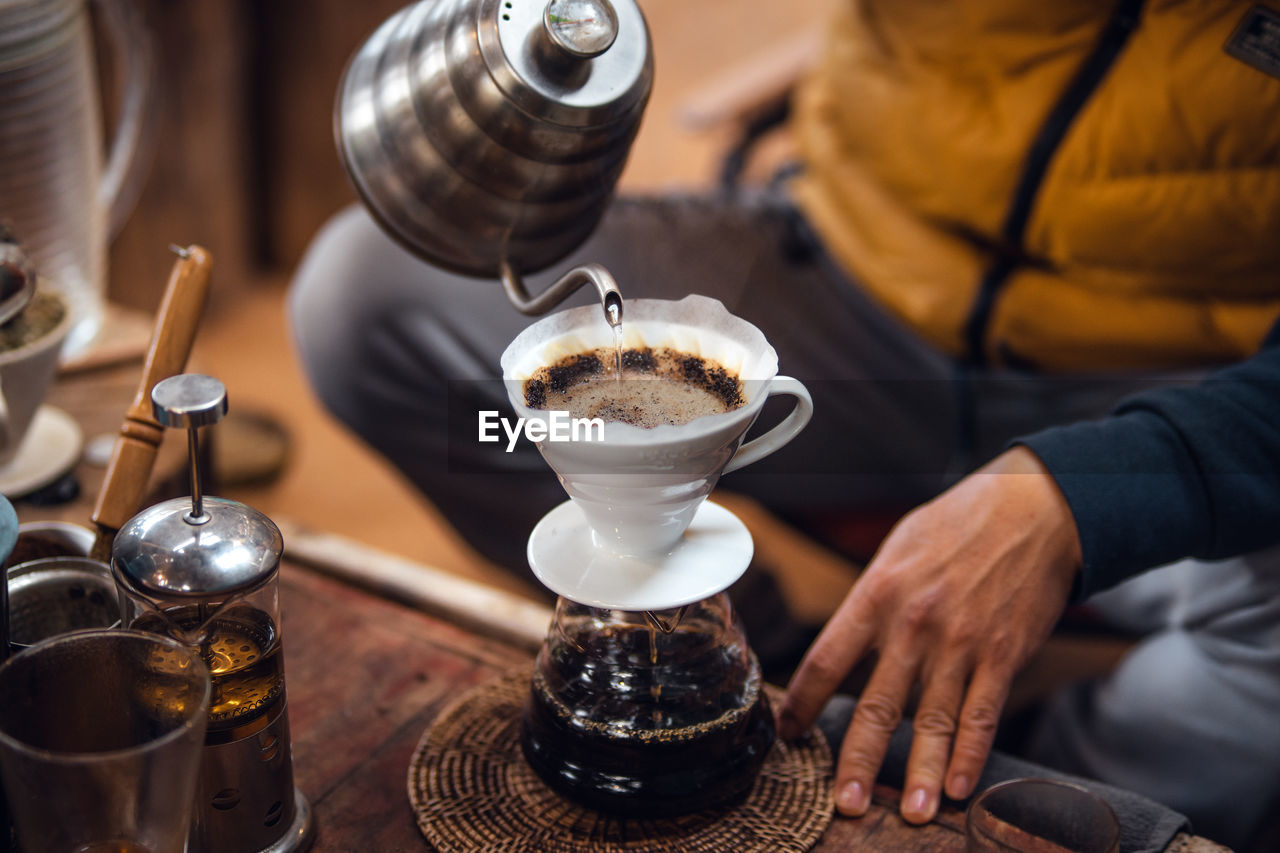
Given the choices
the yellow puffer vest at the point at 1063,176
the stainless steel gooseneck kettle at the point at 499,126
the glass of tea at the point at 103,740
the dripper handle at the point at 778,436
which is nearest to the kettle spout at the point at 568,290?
the stainless steel gooseneck kettle at the point at 499,126

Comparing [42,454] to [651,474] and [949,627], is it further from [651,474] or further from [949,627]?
[949,627]

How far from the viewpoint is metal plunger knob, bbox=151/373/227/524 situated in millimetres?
515

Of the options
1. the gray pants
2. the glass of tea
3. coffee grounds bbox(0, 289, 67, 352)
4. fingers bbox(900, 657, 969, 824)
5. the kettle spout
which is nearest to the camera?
the glass of tea

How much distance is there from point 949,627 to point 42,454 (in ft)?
2.34

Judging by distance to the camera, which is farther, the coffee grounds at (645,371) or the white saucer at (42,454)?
the white saucer at (42,454)

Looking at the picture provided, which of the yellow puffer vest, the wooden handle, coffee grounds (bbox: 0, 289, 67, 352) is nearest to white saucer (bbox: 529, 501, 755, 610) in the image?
the wooden handle

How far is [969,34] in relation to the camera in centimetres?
103

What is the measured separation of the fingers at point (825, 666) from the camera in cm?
71

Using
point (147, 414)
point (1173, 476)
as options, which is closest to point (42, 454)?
point (147, 414)

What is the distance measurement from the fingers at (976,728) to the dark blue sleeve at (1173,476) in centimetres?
10

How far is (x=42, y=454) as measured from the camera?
34.9 inches

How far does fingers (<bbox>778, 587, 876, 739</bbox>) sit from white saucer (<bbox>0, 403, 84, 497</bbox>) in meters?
0.60

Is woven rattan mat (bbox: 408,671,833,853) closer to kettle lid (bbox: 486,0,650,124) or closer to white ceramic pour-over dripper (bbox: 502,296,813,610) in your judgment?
white ceramic pour-over dripper (bbox: 502,296,813,610)
